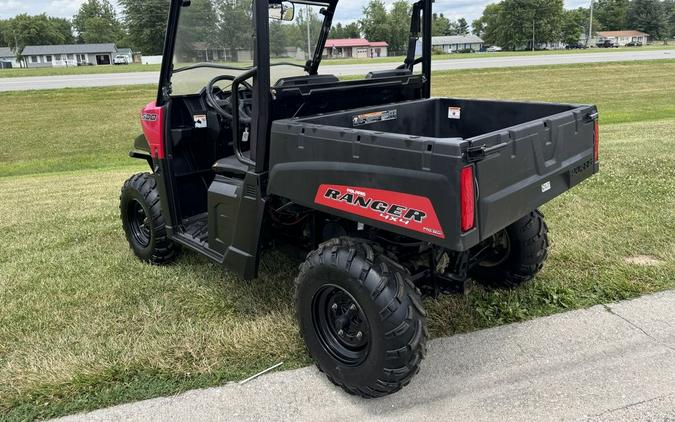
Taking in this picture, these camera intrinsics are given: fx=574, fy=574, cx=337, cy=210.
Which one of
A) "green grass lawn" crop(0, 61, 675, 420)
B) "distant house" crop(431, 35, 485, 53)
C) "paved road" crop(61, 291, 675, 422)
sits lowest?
"paved road" crop(61, 291, 675, 422)

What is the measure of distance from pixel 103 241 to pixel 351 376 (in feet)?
10.8

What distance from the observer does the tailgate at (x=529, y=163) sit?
2.41 meters

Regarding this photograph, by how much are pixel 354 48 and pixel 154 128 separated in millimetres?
1523

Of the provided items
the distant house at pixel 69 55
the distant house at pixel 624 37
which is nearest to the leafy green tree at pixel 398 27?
the distant house at pixel 69 55

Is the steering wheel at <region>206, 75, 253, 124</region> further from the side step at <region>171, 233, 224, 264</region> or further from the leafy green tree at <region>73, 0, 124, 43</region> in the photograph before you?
the leafy green tree at <region>73, 0, 124, 43</region>

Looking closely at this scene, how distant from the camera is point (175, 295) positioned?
13.2 feet

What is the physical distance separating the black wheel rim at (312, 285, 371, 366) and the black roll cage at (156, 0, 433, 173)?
32.0 inches

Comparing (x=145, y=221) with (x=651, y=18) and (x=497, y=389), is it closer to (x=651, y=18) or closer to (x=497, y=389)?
(x=497, y=389)

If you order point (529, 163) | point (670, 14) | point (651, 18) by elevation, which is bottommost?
point (529, 163)

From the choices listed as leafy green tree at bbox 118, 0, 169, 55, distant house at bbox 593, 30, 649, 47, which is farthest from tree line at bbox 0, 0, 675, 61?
distant house at bbox 593, 30, 649, 47

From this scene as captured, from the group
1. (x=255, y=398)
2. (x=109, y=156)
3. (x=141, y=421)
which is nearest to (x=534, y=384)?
(x=255, y=398)

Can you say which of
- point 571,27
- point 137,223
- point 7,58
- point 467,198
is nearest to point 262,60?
point 467,198

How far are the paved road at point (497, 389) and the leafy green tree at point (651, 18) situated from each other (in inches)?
4741

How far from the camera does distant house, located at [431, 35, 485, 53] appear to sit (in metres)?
4.59
